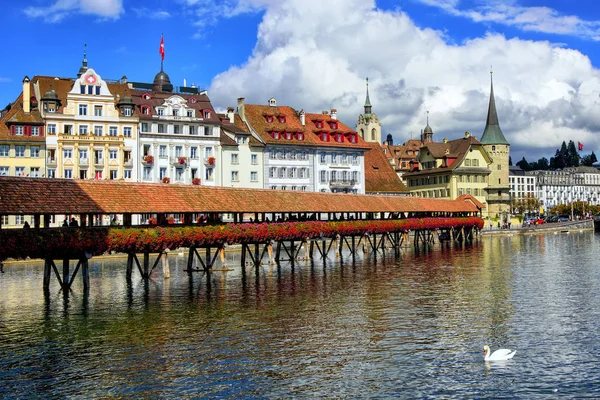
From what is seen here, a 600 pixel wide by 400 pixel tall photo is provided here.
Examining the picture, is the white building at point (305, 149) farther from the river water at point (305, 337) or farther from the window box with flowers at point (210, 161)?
the river water at point (305, 337)

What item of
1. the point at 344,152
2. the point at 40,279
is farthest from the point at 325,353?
the point at 344,152

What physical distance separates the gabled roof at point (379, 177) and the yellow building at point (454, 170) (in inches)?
531

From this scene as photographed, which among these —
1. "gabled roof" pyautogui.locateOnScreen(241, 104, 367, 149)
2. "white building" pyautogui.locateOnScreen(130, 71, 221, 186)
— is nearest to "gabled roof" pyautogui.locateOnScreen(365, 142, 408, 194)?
"gabled roof" pyautogui.locateOnScreen(241, 104, 367, 149)

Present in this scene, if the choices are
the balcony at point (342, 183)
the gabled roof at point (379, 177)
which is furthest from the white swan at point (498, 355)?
the gabled roof at point (379, 177)

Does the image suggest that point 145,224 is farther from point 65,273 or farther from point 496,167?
point 496,167

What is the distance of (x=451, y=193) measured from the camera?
125 m

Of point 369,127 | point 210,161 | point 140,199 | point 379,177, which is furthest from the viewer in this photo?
point 369,127

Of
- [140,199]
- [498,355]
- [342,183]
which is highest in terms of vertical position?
[342,183]

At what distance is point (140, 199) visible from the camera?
44.3 m

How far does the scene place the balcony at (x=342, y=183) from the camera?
326ft

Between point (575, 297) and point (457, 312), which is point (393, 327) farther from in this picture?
point (575, 297)

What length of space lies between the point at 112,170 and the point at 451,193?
63624 millimetres

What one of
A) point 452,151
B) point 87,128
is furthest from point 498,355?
point 452,151

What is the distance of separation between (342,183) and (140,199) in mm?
58014
